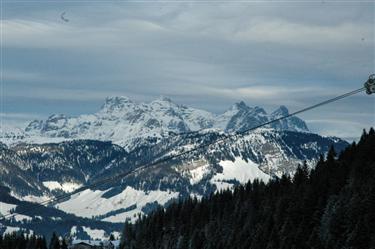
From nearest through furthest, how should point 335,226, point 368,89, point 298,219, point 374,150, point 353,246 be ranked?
point 368,89, point 353,246, point 335,226, point 298,219, point 374,150

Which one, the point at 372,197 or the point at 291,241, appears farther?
the point at 291,241

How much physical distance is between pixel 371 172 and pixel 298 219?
18436 mm

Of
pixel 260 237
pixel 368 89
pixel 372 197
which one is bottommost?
pixel 260 237

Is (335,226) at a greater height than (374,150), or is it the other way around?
(374,150)

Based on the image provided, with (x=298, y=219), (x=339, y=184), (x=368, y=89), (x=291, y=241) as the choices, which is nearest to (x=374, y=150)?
(x=339, y=184)

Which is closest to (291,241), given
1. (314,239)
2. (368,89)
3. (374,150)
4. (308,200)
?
(314,239)

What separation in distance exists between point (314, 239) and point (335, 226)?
893 centimetres

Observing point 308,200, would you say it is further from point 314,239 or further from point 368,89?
point 368,89

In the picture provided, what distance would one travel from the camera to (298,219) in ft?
597

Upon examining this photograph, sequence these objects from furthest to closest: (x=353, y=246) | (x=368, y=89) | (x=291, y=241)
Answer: (x=291, y=241), (x=353, y=246), (x=368, y=89)

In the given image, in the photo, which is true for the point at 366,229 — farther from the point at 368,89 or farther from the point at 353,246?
the point at 368,89

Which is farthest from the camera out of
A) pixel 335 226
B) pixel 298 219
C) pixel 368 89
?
pixel 298 219

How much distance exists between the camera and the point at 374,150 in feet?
648

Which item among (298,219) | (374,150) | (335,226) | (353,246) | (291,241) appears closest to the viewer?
(353,246)
